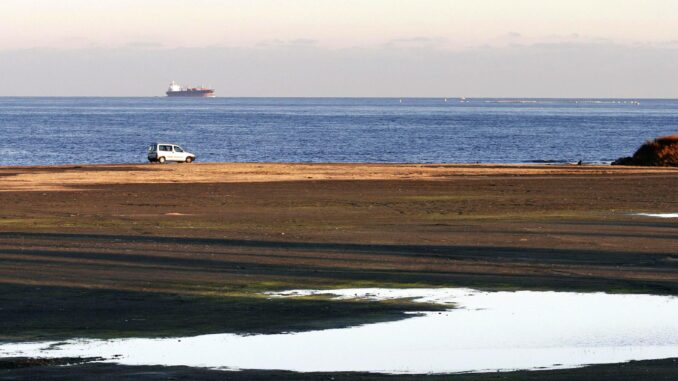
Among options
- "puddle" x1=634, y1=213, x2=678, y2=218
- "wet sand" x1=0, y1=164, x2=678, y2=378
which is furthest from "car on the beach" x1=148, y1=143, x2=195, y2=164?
"puddle" x1=634, y1=213, x2=678, y2=218

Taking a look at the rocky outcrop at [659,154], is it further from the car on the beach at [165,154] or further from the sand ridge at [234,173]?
the car on the beach at [165,154]

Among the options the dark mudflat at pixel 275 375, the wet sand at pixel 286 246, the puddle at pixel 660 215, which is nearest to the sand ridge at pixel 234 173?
the wet sand at pixel 286 246

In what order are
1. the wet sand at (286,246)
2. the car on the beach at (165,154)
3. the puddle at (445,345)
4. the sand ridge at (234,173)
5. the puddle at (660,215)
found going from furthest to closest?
the car on the beach at (165,154) → the sand ridge at (234,173) → the puddle at (660,215) → the wet sand at (286,246) → the puddle at (445,345)

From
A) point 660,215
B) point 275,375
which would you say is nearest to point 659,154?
point 660,215

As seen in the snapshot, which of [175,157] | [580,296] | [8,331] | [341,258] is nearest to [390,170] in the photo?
[175,157]

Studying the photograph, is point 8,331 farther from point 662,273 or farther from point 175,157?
point 175,157

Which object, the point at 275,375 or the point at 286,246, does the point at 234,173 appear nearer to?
the point at 286,246
